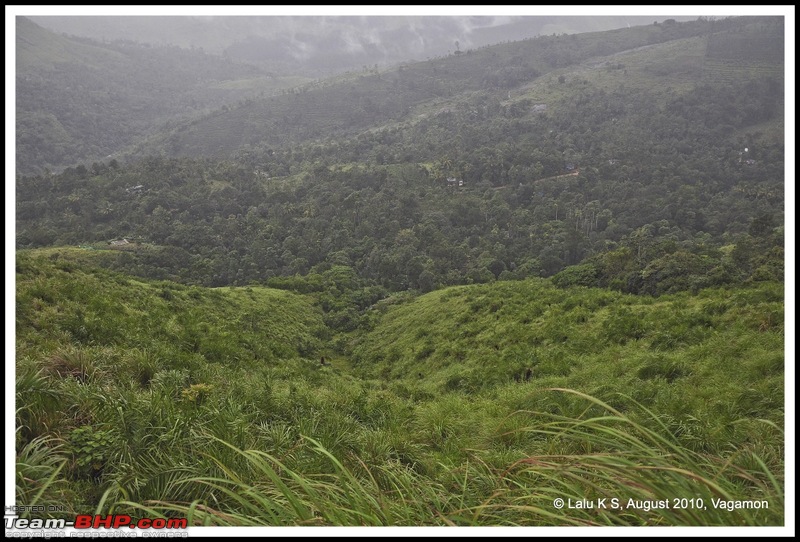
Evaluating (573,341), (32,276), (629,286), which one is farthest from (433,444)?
(629,286)

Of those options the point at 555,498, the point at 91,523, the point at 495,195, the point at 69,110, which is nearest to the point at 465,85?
the point at 495,195

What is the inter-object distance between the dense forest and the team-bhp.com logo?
132 millimetres

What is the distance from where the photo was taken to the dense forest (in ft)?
9.18

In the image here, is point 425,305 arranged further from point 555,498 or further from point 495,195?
point 495,195

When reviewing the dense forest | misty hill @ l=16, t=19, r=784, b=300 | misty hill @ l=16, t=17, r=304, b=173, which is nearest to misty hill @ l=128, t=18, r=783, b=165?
misty hill @ l=16, t=19, r=784, b=300

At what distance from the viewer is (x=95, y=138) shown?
461 ft

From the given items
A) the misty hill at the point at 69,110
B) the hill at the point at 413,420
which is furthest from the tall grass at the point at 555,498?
the misty hill at the point at 69,110

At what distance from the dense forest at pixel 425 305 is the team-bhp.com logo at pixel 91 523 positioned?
0.13m

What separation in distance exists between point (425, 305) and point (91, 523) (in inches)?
916

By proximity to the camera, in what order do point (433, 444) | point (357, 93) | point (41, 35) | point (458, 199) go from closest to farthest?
point (433, 444) < point (458, 199) < point (357, 93) < point (41, 35)

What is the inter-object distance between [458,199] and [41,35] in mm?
232387

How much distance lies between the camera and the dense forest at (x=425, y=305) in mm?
2799

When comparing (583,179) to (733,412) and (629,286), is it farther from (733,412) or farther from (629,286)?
(733,412)

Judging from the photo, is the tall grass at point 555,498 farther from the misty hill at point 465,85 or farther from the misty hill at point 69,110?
the misty hill at point 465,85
